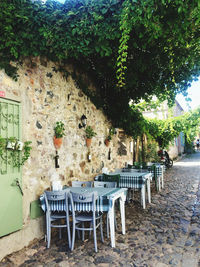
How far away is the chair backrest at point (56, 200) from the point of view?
352 centimetres

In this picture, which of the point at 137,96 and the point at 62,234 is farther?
the point at 137,96

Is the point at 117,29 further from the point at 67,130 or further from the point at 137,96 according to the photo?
the point at 137,96

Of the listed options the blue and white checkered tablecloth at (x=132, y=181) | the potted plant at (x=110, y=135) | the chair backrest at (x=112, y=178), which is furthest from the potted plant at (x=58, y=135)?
the potted plant at (x=110, y=135)

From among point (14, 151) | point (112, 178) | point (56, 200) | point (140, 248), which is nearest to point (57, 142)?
point (14, 151)

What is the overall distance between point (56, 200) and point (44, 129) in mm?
Answer: 1206

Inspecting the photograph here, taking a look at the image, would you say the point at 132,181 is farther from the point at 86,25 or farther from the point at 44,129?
the point at 86,25

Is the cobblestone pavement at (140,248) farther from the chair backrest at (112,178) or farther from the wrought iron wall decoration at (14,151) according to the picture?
the wrought iron wall decoration at (14,151)

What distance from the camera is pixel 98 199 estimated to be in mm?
3502

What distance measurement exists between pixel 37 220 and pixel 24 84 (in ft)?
7.04

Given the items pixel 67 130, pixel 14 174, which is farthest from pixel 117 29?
pixel 14 174

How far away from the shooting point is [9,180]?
3.37 m

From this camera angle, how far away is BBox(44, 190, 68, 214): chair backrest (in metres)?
3.52

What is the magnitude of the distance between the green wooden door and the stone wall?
0.13 meters

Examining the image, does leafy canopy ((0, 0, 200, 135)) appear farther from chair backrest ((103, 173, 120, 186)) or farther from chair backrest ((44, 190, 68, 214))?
chair backrest ((103, 173, 120, 186))
